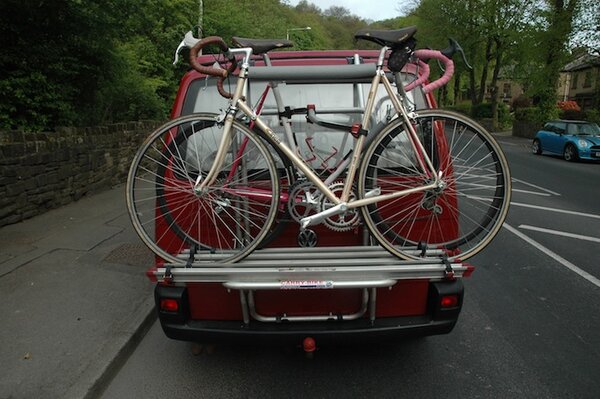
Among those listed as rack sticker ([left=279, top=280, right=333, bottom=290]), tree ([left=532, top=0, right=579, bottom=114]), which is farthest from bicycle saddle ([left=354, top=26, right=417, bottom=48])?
tree ([left=532, top=0, right=579, bottom=114])

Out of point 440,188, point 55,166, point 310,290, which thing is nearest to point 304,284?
point 310,290

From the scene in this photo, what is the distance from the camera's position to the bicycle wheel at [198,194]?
2.76 m

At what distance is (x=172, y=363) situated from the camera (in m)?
3.40

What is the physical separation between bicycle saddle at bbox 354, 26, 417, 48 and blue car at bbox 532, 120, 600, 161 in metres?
17.1

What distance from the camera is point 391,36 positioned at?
276 centimetres

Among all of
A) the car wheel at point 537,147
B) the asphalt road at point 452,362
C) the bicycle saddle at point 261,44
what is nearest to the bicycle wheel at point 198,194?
the bicycle saddle at point 261,44

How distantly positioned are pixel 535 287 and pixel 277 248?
3.25 meters

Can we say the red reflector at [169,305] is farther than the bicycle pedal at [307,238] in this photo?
No

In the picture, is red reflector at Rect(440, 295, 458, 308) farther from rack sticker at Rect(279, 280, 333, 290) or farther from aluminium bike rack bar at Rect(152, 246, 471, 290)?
rack sticker at Rect(279, 280, 333, 290)

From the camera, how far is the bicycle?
106 inches

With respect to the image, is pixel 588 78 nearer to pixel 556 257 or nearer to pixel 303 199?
pixel 556 257

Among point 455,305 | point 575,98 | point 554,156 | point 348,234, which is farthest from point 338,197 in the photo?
point 575,98

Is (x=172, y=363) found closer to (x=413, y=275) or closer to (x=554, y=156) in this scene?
(x=413, y=275)

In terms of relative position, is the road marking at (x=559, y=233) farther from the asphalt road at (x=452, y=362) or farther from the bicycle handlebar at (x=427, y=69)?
the bicycle handlebar at (x=427, y=69)
